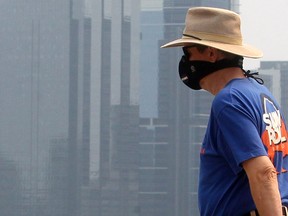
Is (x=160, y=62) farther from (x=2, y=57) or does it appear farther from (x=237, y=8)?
(x=2, y=57)

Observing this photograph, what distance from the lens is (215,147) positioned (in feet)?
4.88

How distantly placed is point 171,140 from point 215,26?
71.6m

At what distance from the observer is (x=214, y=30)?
1.54m

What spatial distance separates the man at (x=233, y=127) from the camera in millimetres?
1415

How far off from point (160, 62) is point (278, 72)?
8559mm

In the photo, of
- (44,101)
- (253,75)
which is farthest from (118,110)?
(253,75)

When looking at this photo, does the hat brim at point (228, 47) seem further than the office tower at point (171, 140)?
No

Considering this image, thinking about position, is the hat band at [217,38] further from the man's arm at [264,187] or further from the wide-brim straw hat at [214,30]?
the man's arm at [264,187]

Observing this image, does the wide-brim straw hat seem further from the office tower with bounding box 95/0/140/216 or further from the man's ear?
the office tower with bounding box 95/0/140/216

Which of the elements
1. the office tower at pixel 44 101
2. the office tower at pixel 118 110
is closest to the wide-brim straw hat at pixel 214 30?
the office tower at pixel 118 110

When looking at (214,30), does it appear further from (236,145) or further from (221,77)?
(236,145)

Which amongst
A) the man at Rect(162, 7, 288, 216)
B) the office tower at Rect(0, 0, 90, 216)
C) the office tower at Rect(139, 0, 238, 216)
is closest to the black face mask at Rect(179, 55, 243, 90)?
the man at Rect(162, 7, 288, 216)

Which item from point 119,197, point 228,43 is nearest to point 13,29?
point 119,197

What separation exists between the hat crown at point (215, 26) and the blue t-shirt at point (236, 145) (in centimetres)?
Answer: 7
